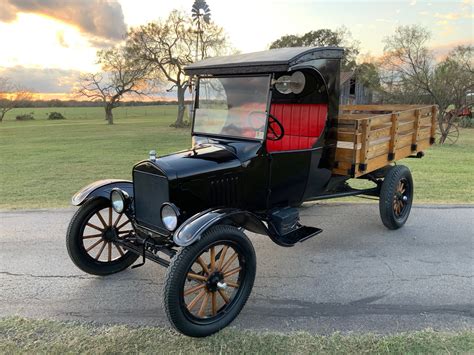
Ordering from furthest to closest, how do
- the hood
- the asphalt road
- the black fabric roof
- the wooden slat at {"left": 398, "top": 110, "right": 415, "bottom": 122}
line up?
the wooden slat at {"left": 398, "top": 110, "right": 415, "bottom": 122}, the black fabric roof, the hood, the asphalt road

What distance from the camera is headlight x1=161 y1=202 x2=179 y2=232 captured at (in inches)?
120

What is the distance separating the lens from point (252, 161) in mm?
3617

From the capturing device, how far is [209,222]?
2879 millimetres

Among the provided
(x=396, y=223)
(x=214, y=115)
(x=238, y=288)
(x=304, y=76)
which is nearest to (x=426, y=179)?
(x=396, y=223)

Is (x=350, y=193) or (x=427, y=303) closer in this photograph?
(x=427, y=303)

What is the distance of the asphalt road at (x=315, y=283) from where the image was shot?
3.12m

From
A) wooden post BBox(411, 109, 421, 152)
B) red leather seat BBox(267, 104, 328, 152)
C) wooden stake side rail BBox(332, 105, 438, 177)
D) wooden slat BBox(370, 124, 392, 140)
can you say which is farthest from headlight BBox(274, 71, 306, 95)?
wooden post BBox(411, 109, 421, 152)

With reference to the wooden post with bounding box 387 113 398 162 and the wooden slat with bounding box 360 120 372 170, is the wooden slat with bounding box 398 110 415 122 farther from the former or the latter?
the wooden slat with bounding box 360 120 372 170

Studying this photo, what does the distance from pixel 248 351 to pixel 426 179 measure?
7139 mm

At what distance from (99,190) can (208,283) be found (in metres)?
1.57

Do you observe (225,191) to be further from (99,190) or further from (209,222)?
(99,190)

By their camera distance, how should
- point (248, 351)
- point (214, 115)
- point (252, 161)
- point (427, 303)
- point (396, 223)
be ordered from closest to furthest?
point (248, 351) → point (427, 303) → point (252, 161) → point (214, 115) → point (396, 223)

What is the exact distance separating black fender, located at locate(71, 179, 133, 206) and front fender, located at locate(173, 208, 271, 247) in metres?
1.17

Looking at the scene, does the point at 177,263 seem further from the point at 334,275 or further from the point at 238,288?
the point at 334,275
